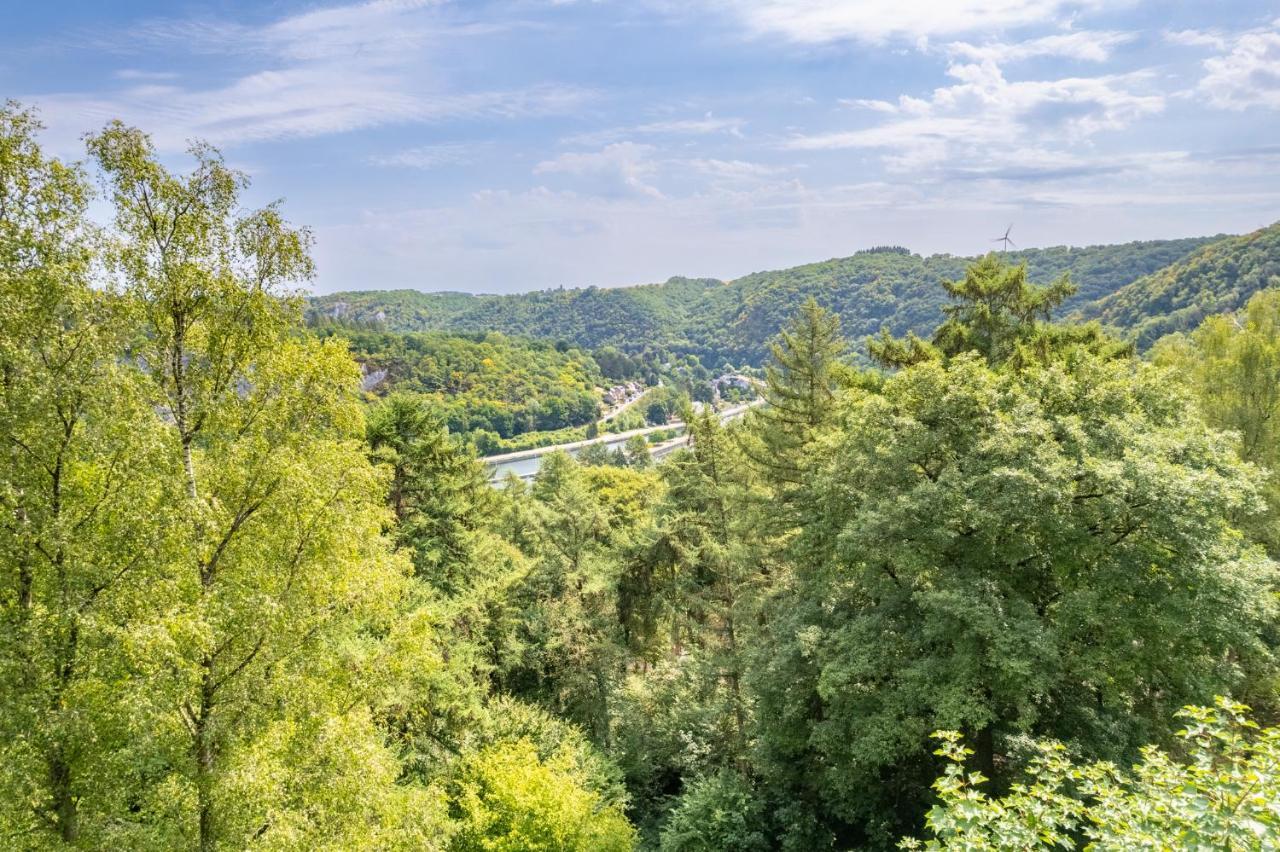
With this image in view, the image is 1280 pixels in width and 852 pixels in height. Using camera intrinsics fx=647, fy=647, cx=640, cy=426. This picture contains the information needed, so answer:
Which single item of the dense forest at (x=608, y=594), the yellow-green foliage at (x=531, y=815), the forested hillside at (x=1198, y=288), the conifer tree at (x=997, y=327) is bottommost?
the yellow-green foliage at (x=531, y=815)

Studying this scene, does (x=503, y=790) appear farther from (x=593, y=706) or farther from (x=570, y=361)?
(x=570, y=361)

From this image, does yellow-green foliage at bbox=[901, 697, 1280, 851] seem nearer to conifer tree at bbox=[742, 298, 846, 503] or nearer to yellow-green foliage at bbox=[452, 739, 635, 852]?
yellow-green foliage at bbox=[452, 739, 635, 852]

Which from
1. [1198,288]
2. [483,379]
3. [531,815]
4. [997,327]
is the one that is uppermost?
[1198,288]

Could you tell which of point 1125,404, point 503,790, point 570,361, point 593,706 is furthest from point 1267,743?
point 570,361

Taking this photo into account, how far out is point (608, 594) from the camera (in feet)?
83.7

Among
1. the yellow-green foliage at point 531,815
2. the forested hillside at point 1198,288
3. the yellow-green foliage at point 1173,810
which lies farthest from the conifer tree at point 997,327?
the forested hillside at point 1198,288

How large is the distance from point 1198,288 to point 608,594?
130 m

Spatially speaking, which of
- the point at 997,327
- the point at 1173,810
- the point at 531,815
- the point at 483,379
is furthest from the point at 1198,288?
the point at 1173,810

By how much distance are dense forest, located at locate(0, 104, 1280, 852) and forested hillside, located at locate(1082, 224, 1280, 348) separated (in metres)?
94.8

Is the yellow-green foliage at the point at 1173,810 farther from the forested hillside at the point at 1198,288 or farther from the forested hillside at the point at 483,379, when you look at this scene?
the forested hillside at the point at 483,379

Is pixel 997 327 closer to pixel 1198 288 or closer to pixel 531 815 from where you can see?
pixel 531 815

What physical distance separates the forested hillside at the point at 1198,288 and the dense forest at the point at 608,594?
9476 centimetres

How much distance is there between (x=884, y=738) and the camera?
544 inches

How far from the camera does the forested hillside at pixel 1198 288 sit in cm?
9806
